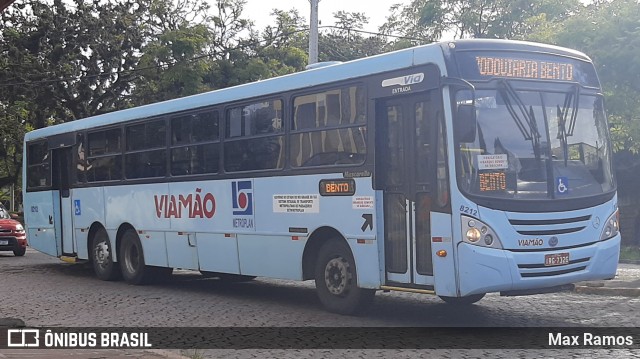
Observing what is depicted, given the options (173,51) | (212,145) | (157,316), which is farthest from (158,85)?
(157,316)

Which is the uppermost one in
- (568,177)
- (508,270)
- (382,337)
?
(568,177)

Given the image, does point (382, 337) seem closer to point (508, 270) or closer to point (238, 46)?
point (508, 270)

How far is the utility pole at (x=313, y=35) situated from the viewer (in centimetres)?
2280

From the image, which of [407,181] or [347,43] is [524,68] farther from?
[347,43]

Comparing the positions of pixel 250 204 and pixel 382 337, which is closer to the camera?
pixel 382 337

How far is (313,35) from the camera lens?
912 inches

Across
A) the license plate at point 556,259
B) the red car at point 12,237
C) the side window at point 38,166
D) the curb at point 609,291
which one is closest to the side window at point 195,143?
the side window at point 38,166

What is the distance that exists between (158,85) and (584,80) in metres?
30.3

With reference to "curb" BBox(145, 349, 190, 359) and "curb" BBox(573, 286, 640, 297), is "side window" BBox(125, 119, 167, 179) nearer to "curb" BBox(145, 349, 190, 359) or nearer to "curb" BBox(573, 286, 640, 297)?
"curb" BBox(145, 349, 190, 359)

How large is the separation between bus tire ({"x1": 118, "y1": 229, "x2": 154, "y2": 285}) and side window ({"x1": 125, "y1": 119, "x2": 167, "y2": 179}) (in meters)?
1.20

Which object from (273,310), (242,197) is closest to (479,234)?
(273,310)

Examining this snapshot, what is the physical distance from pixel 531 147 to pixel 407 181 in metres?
1.51

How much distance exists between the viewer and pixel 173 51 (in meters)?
39.1

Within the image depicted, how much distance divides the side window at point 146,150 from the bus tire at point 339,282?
190 inches
